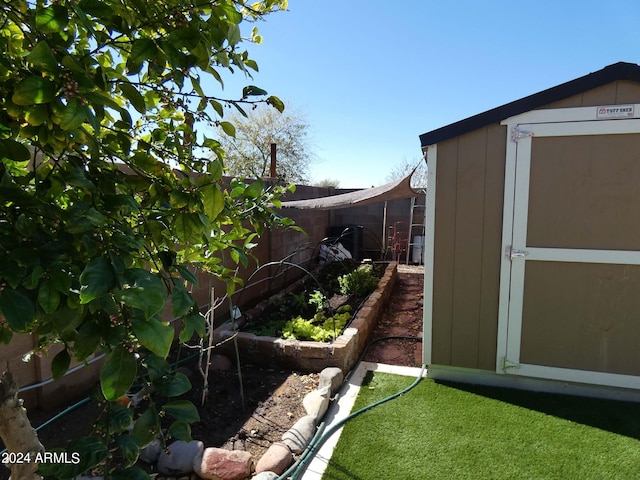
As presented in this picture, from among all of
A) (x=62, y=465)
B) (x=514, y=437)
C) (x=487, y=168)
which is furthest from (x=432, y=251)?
(x=62, y=465)

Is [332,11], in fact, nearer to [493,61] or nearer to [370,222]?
[493,61]

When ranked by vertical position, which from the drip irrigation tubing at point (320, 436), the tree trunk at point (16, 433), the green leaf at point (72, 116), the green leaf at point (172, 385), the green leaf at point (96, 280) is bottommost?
the drip irrigation tubing at point (320, 436)

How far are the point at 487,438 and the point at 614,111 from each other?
A: 8.44 ft

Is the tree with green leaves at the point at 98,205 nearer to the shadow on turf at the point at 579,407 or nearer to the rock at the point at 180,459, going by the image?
the rock at the point at 180,459

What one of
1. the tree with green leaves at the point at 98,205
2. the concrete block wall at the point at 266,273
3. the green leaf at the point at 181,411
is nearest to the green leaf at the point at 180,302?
the tree with green leaves at the point at 98,205

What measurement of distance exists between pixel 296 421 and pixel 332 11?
5242mm

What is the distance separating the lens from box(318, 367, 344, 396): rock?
10.2 feet

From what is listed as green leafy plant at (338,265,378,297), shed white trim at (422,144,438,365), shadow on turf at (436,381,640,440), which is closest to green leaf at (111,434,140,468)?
shed white trim at (422,144,438,365)

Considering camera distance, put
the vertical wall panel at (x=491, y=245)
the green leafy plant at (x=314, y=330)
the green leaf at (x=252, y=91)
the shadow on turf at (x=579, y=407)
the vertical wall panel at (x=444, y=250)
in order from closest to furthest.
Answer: the green leaf at (x=252, y=91)
the shadow on turf at (x=579, y=407)
the vertical wall panel at (x=491, y=245)
the vertical wall panel at (x=444, y=250)
the green leafy plant at (x=314, y=330)

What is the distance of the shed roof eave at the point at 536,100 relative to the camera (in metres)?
2.68

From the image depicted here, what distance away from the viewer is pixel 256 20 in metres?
1.17

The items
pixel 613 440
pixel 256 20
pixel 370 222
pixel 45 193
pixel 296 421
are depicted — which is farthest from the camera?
pixel 370 222

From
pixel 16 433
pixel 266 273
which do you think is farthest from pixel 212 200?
pixel 266 273

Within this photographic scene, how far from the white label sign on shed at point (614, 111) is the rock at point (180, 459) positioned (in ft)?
12.0
